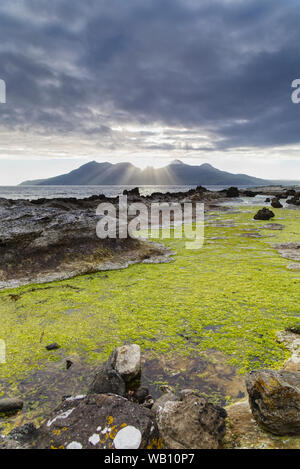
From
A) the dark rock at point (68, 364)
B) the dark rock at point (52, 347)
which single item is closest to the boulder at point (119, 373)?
the dark rock at point (68, 364)

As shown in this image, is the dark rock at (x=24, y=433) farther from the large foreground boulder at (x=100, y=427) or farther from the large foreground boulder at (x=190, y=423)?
the large foreground boulder at (x=190, y=423)

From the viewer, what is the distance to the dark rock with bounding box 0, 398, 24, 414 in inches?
115

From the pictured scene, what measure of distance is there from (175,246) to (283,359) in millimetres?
8106

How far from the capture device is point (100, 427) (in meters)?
2.29

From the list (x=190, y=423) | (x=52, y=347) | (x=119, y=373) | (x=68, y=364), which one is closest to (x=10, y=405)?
(x=68, y=364)

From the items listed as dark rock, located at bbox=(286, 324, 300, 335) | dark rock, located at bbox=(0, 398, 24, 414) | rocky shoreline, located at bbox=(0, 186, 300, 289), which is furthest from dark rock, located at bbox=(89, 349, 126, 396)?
rocky shoreline, located at bbox=(0, 186, 300, 289)

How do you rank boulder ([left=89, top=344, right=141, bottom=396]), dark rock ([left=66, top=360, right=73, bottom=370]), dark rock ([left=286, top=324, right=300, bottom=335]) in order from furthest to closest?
dark rock ([left=286, top=324, right=300, bottom=335]) < dark rock ([left=66, top=360, right=73, bottom=370]) < boulder ([left=89, top=344, right=141, bottom=396])

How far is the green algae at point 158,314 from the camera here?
13.1 feet

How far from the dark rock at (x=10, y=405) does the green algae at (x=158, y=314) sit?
Result: 0.49 m

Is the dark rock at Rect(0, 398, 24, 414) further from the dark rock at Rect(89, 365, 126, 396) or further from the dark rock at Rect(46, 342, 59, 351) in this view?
the dark rock at Rect(46, 342, 59, 351)

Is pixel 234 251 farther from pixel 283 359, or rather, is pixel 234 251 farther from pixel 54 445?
pixel 54 445

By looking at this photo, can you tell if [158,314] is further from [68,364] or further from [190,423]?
[190,423]

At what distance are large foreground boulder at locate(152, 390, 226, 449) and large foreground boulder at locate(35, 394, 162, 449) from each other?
0.16m
